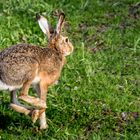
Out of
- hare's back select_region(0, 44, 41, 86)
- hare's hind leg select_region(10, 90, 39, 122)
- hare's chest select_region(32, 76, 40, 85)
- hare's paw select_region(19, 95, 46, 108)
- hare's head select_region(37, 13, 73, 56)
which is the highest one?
hare's head select_region(37, 13, 73, 56)

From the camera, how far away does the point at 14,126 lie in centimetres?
730

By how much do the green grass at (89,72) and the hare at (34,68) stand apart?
35 cm

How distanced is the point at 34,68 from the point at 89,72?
1.68 metres

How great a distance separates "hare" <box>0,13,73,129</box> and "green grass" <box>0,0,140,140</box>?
347 millimetres

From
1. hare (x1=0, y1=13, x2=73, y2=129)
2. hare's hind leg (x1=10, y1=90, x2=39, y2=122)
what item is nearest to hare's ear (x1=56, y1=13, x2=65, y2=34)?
hare (x1=0, y1=13, x2=73, y2=129)

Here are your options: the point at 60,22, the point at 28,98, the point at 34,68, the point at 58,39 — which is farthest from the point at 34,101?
the point at 60,22

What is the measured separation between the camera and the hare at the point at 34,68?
6.66m

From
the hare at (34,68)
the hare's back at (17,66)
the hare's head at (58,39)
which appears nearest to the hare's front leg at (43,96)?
the hare at (34,68)

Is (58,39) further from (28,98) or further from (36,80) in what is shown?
(28,98)

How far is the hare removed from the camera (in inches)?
262

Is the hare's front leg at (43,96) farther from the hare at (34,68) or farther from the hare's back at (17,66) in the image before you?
the hare's back at (17,66)

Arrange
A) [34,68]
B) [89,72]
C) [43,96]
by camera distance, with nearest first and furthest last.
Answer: [34,68]
[43,96]
[89,72]

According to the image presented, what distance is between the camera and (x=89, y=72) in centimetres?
837

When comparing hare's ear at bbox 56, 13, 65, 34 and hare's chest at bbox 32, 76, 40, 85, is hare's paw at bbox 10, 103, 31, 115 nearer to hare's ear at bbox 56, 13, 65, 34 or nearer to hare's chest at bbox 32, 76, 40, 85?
hare's chest at bbox 32, 76, 40, 85
